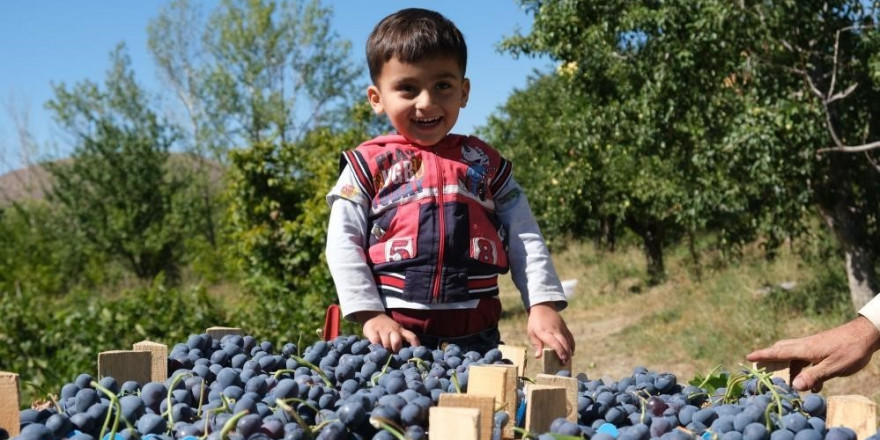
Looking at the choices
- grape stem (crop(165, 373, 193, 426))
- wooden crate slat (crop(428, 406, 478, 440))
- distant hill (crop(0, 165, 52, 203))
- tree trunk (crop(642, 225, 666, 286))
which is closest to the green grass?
tree trunk (crop(642, 225, 666, 286))

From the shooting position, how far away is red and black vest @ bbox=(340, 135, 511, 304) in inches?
88.1

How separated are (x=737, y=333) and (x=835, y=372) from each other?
22.8 ft

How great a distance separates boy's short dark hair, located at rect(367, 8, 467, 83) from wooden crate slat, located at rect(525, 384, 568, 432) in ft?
3.93

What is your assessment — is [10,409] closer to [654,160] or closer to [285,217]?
[285,217]

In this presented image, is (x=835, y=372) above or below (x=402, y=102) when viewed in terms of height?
below

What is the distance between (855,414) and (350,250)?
131 cm

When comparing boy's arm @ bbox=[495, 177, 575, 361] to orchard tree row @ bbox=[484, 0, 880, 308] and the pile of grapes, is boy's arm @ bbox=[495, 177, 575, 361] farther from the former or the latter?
orchard tree row @ bbox=[484, 0, 880, 308]

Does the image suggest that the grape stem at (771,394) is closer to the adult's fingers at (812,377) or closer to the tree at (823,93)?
the adult's fingers at (812,377)

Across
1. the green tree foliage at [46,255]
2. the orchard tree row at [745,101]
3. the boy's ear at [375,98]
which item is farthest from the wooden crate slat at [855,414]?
the green tree foliage at [46,255]

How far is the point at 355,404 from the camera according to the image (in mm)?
1165

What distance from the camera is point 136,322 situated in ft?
24.5

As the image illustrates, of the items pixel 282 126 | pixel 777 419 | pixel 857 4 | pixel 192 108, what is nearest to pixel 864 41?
pixel 857 4

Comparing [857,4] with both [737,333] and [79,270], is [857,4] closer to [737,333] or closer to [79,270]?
[737,333]

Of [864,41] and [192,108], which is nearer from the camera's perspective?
[864,41]
